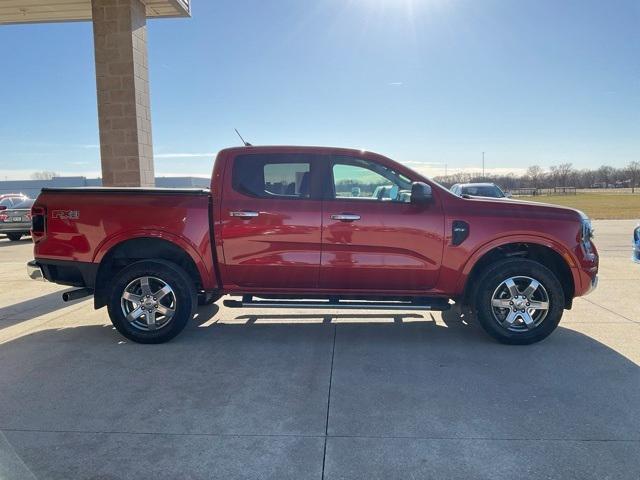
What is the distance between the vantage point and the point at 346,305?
206 inches

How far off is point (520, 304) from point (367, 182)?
2.02 meters

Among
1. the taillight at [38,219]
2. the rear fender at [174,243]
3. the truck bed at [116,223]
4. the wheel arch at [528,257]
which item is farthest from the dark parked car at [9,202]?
the wheel arch at [528,257]

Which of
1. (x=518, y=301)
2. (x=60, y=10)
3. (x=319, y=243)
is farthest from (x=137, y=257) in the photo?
(x=60, y=10)

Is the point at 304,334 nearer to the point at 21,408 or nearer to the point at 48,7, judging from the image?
the point at 21,408

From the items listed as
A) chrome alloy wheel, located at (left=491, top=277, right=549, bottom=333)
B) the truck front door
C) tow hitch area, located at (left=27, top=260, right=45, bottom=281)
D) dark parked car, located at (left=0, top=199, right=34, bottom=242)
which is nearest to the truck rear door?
the truck front door

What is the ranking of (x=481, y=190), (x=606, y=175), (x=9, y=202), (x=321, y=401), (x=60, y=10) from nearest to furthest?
(x=321, y=401) → (x=60, y=10) → (x=9, y=202) → (x=481, y=190) → (x=606, y=175)

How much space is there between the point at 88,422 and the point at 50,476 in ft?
2.22

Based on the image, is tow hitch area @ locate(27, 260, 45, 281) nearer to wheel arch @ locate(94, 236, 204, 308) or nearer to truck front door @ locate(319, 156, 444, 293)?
wheel arch @ locate(94, 236, 204, 308)

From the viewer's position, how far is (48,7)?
11391mm

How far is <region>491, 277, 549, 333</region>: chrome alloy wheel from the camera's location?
5074 mm

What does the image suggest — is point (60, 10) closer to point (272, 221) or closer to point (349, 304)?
point (272, 221)

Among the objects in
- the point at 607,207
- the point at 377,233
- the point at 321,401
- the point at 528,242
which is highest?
the point at 377,233

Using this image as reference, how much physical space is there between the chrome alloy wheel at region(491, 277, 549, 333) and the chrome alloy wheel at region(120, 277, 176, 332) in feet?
11.2

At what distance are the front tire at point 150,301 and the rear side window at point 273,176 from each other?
1170 millimetres
